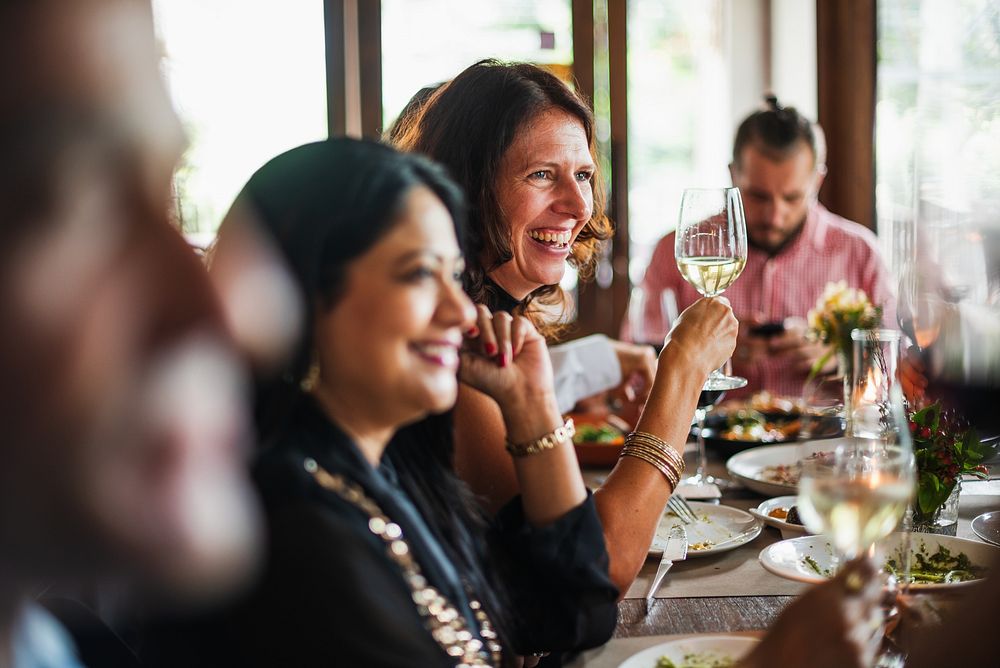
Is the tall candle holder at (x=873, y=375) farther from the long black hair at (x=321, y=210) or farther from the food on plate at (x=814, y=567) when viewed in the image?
the long black hair at (x=321, y=210)

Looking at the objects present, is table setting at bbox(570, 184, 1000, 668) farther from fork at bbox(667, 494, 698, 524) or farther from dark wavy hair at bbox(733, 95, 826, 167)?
dark wavy hair at bbox(733, 95, 826, 167)

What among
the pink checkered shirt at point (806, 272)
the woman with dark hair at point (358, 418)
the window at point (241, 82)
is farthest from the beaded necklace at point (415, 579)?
the window at point (241, 82)

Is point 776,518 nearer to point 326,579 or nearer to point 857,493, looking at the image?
point 857,493

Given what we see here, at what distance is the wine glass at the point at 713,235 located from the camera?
67.9 inches

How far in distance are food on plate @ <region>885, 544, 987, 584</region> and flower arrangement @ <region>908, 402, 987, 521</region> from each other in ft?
0.49

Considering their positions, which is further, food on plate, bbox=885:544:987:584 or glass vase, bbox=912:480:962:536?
glass vase, bbox=912:480:962:536

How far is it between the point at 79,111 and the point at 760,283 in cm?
318

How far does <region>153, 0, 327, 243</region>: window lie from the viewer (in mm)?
3980

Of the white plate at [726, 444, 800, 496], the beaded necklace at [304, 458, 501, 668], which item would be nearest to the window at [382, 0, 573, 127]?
the white plate at [726, 444, 800, 496]

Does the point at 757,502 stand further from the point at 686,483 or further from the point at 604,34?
the point at 604,34

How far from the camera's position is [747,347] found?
2.83 meters

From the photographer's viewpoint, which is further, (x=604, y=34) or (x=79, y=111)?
(x=604, y=34)

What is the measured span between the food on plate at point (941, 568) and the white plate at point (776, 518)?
229 millimetres

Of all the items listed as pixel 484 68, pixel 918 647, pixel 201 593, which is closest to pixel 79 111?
pixel 201 593
